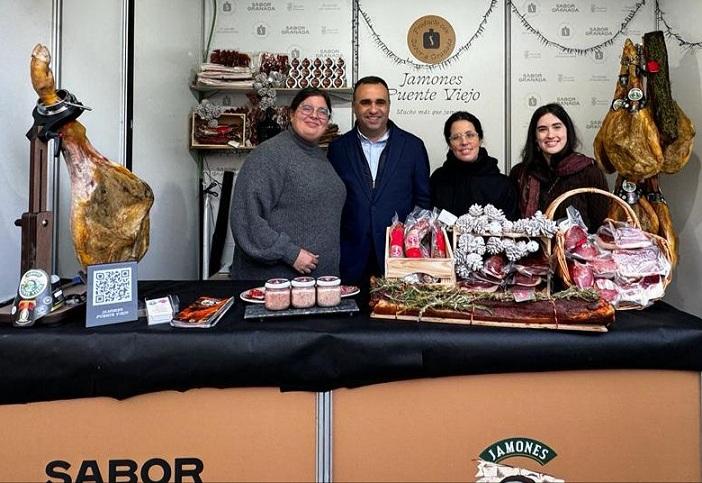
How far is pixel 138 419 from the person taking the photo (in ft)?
3.64

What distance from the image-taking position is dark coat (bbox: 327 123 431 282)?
224cm

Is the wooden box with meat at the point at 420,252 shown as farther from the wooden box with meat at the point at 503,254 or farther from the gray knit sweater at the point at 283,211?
→ the gray knit sweater at the point at 283,211

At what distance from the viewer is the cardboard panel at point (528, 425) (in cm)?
112

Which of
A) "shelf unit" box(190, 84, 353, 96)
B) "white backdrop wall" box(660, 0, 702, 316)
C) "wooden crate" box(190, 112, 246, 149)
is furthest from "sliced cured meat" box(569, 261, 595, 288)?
"wooden crate" box(190, 112, 246, 149)

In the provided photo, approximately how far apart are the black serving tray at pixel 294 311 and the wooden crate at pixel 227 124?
225cm

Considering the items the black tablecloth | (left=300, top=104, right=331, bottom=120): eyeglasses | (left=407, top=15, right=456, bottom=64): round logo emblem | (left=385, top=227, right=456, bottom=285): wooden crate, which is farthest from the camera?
(left=407, top=15, right=456, bottom=64): round logo emblem

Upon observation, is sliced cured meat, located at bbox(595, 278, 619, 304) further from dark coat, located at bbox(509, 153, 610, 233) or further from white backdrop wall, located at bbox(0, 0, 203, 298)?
white backdrop wall, located at bbox(0, 0, 203, 298)

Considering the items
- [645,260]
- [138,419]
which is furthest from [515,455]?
[138,419]

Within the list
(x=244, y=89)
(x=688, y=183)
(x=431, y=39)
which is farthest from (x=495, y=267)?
(x=431, y=39)

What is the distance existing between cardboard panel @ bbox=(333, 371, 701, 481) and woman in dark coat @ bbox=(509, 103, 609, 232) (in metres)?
1.08

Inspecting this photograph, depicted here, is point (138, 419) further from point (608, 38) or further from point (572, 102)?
point (608, 38)

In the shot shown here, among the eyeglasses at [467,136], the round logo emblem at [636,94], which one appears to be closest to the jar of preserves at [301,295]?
the eyeglasses at [467,136]

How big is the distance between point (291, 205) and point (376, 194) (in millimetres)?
538

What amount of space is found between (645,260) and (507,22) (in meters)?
2.83
